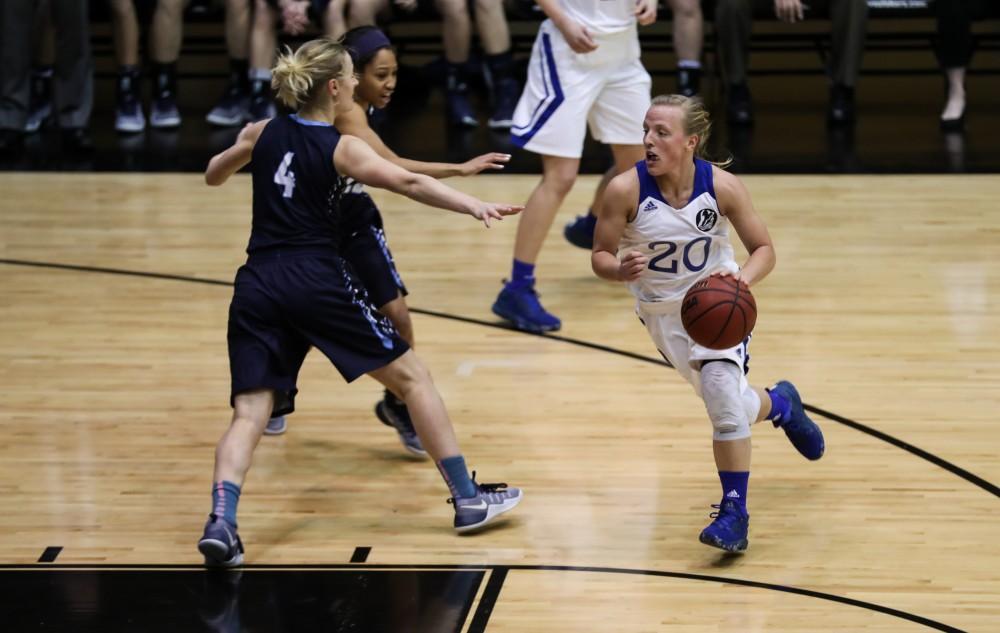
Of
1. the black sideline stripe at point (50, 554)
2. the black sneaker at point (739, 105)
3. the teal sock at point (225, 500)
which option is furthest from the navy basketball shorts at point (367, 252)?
the black sneaker at point (739, 105)

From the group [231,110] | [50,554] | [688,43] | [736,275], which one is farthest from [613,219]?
[231,110]

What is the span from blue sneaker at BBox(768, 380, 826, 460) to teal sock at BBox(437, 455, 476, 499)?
1.00 meters

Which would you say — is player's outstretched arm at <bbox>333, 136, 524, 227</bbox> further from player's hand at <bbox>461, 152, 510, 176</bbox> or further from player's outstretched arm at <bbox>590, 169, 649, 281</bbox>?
player's outstretched arm at <bbox>590, 169, 649, 281</bbox>

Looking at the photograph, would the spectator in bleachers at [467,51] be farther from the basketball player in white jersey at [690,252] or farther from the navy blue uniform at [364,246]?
the basketball player in white jersey at [690,252]

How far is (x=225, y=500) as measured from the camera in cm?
444

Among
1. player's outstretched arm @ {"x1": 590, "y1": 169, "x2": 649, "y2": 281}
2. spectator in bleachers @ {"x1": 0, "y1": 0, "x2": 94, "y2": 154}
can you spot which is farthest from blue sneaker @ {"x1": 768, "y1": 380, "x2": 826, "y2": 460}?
spectator in bleachers @ {"x1": 0, "y1": 0, "x2": 94, "y2": 154}

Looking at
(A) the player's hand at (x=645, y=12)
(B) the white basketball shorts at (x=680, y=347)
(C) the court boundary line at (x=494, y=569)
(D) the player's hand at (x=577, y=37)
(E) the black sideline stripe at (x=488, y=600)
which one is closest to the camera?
(E) the black sideline stripe at (x=488, y=600)

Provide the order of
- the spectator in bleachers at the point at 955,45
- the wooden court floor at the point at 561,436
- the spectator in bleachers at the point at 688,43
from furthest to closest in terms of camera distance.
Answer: the spectator in bleachers at the point at 688,43 < the spectator in bleachers at the point at 955,45 < the wooden court floor at the point at 561,436

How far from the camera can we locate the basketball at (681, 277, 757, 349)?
173 inches

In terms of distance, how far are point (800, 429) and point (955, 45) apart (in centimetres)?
568

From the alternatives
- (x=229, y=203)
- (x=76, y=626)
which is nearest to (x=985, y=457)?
(x=76, y=626)

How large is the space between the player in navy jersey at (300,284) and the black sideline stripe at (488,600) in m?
0.32

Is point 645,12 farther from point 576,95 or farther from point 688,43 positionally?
point 688,43

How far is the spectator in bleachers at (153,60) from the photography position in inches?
404
